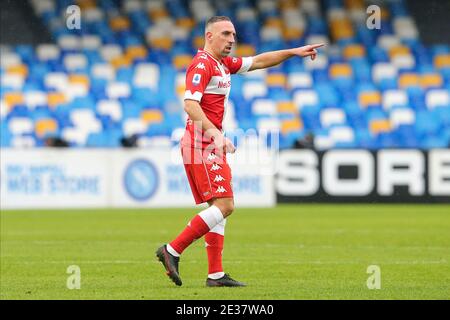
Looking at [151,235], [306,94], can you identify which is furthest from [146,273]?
[306,94]

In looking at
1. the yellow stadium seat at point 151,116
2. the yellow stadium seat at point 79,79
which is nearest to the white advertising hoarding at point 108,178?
the yellow stadium seat at point 151,116

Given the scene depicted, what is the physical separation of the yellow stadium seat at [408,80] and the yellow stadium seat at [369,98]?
0.74m

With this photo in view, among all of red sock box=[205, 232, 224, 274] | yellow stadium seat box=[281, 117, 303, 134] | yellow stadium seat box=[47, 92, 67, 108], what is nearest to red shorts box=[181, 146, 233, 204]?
red sock box=[205, 232, 224, 274]

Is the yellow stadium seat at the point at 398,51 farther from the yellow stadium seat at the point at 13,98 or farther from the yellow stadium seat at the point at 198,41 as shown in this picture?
the yellow stadium seat at the point at 13,98

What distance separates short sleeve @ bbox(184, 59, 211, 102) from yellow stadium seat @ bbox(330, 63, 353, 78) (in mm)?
19064

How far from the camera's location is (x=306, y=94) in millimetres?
27000

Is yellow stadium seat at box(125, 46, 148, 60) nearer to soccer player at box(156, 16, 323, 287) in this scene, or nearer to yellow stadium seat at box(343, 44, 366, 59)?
yellow stadium seat at box(343, 44, 366, 59)

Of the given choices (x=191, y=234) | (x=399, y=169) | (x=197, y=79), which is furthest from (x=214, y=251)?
(x=399, y=169)

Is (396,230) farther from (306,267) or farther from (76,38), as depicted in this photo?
(76,38)

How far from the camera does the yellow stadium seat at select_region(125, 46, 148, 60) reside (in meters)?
27.5

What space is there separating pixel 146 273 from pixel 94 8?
62.0 feet

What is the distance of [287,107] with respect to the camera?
1049 inches

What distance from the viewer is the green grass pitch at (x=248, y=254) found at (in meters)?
8.47

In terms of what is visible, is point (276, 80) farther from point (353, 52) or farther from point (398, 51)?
point (398, 51)
